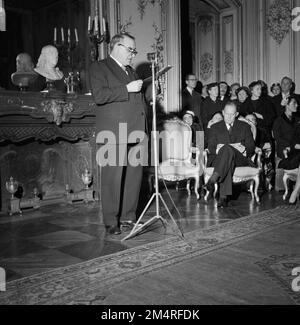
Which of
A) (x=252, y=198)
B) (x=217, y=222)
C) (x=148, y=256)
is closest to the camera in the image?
(x=148, y=256)

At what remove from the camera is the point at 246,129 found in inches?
196

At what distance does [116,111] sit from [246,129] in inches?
82.8

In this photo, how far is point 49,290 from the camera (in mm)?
2240

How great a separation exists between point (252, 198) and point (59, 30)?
319cm

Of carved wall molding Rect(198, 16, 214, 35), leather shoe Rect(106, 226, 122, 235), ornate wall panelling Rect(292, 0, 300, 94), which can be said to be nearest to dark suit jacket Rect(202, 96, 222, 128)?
ornate wall panelling Rect(292, 0, 300, 94)

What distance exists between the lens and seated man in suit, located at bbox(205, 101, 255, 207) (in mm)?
4566

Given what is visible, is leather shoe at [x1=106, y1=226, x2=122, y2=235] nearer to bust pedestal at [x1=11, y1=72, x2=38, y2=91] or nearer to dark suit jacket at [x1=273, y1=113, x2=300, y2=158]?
bust pedestal at [x1=11, y1=72, x2=38, y2=91]

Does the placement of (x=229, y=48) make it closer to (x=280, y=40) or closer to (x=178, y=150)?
(x=280, y=40)

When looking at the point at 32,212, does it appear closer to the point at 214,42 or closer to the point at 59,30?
the point at 59,30

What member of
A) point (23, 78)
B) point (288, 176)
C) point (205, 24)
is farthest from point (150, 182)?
point (205, 24)

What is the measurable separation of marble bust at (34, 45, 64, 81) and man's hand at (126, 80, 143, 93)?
5.82ft

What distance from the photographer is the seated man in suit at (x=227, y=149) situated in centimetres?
457

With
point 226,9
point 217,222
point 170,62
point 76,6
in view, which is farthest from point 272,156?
point 226,9

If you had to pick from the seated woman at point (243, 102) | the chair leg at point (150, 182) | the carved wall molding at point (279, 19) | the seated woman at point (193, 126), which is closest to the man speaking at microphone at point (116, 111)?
the chair leg at point (150, 182)
